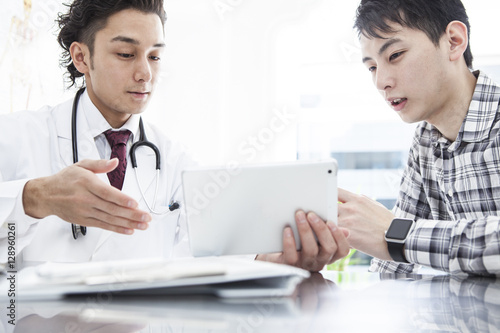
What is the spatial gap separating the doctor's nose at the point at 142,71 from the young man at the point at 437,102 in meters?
0.76

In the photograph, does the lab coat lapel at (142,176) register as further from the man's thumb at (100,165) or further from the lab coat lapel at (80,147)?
the man's thumb at (100,165)

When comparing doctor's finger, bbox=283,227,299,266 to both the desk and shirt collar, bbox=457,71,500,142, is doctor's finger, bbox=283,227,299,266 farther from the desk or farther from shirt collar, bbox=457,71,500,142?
shirt collar, bbox=457,71,500,142

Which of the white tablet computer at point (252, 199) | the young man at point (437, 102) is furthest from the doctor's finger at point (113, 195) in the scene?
the young man at point (437, 102)

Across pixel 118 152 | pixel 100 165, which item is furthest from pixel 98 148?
pixel 100 165

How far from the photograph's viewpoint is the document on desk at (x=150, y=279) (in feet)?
1.84

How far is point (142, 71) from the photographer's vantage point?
1512mm

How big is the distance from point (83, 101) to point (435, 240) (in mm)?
1239

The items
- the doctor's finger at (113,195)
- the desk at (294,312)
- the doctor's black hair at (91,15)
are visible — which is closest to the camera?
the desk at (294,312)

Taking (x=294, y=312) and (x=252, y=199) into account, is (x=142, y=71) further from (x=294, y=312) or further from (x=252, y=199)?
(x=294, y=312)

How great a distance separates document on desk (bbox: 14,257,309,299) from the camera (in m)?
0.56

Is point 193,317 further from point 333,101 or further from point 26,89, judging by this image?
point 333,101

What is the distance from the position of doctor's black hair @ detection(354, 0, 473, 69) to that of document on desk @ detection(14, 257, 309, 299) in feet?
3.29

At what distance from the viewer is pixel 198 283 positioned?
564 mm

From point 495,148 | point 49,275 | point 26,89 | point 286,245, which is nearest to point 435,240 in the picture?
point 286,245
